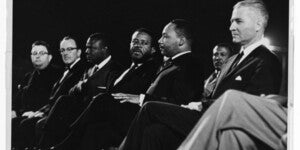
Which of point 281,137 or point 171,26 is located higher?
point 171,26

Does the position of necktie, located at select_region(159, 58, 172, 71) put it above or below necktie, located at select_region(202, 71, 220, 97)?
above

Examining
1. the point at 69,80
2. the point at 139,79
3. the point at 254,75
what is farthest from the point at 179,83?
the point at 69,80

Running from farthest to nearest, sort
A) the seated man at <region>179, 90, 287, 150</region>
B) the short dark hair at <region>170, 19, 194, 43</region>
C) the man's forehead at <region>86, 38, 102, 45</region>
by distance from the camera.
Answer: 1. the man's forehead at <region>86, 38, 102, 45</region>
2. the short dark hair at <region>170, 19, 194, 43</region>
3. the seated man at <region>179, 90, 287, 150</region>

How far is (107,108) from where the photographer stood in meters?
5.26

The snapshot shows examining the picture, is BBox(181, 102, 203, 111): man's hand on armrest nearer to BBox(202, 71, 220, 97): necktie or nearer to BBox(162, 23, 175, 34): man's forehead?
BBox(202, 71, 220, 97): necktie

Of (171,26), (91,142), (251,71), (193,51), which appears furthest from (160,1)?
(91,142)

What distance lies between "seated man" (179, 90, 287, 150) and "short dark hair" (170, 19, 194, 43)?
74 centimetres

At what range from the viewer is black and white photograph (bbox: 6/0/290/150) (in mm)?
4820

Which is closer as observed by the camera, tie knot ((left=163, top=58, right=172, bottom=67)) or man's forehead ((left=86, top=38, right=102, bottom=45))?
tie knot ((left=163, top=58, right=172, bottom=67))

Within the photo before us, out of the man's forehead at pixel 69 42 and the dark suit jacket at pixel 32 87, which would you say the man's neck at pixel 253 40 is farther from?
the dark suit jacket at pixel 32 87

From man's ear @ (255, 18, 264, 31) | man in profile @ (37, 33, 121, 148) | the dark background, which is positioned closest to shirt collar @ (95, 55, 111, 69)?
man in profile @ (37, 33, 121, 148)
